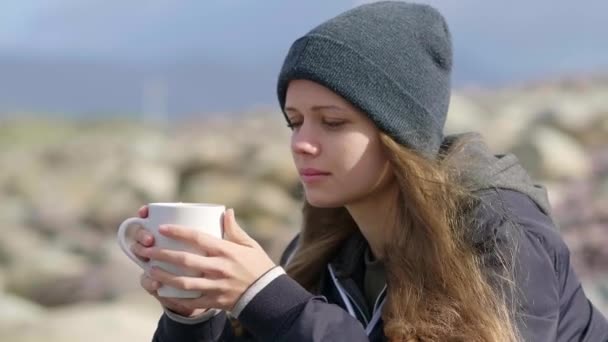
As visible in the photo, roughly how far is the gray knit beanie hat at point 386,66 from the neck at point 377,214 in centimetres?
15

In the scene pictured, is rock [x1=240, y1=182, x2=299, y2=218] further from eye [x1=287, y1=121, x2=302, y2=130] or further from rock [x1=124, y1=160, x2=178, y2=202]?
eye [x1=287, y1=121, x2=302, y2=130]

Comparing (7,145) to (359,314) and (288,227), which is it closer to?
(288,227)

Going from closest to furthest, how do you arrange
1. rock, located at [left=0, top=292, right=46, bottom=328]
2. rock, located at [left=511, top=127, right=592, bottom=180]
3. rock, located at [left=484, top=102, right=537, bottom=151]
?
rock, located at [left=0, top=292, right=46, bottom=328] → rock, located at [left=511, top=127, right=592, bottom=180] → rock, located at [left=484, top=102, right=537, bottom=151]

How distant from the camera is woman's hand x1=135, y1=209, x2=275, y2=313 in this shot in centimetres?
266

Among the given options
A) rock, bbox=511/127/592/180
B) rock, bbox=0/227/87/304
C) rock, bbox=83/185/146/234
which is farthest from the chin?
rock, bbox=83/185/146/234

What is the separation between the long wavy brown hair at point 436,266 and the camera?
2818 mm

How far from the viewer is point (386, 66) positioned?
309 cm

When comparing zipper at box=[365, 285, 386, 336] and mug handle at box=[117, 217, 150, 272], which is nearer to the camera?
mug handle at box=[117, 217, 150, 272]

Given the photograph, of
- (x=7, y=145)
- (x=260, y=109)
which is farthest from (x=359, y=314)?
(x=260, y=109)

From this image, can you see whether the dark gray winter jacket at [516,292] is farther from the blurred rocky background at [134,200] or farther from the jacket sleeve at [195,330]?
the blurred rocky background at [134,200]

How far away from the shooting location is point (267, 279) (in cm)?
272

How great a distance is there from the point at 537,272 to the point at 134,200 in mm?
12757

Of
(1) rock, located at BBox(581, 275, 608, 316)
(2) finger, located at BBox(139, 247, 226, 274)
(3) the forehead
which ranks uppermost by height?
(3) the forehead

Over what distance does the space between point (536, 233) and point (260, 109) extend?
35.6m
